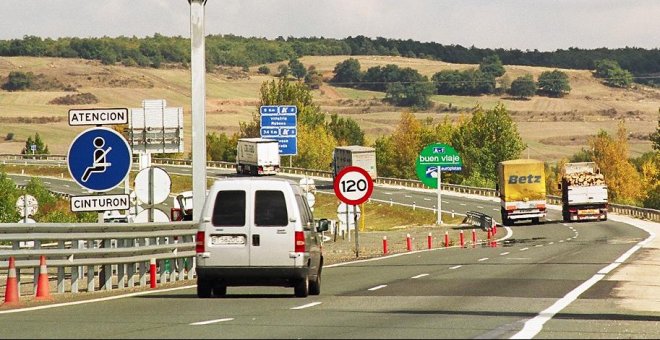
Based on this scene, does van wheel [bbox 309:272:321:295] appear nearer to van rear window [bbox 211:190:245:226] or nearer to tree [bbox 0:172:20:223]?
van rear window [bbox 211:190:245:226]

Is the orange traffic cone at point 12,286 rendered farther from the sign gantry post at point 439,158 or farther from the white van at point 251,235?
the sign gantry post at point 439,158

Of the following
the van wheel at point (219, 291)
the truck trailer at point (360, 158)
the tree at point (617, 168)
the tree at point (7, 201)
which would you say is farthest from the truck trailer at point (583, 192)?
the tree at point (617, 168)

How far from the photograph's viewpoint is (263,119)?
65.2 metres

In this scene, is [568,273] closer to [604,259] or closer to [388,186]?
[604,259]

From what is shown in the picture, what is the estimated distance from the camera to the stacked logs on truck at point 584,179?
82.2 meters

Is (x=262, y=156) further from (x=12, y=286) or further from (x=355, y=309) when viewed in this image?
(x=355, y=309)

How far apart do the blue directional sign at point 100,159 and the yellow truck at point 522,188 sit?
59264mm

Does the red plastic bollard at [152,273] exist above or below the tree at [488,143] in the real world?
below

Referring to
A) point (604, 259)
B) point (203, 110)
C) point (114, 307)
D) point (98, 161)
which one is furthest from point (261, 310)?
point (604, 259)

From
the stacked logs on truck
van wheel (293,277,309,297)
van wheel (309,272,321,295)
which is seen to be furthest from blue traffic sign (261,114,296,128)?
van wheel (293,277,309,297)

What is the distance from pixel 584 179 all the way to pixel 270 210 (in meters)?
62.2

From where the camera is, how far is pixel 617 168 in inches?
7023

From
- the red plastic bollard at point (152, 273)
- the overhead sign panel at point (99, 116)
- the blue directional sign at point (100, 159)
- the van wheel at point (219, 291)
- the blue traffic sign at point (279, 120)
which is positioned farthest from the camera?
the blue traffic sign at point (279, 120)

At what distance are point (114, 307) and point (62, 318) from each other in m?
2.41
